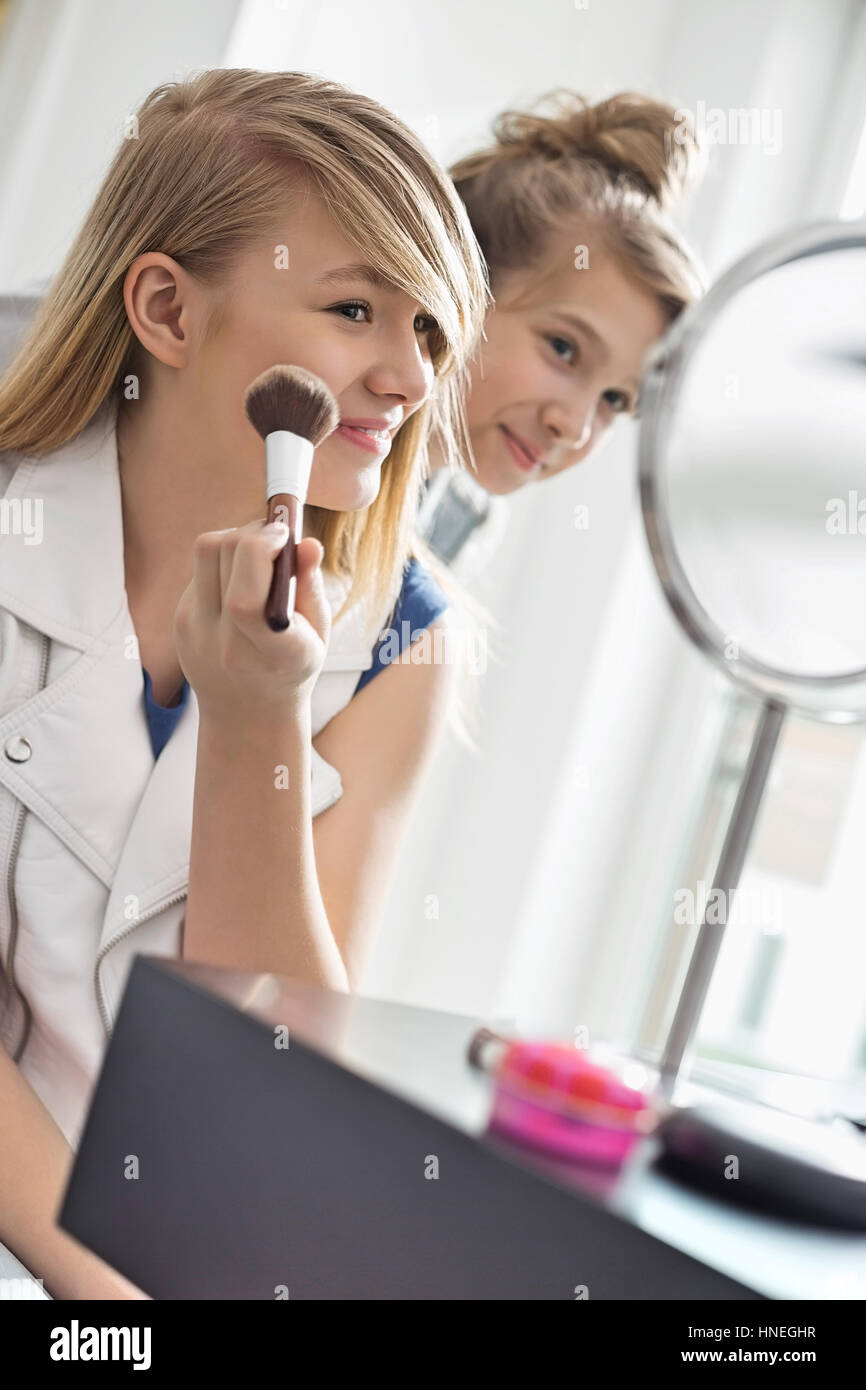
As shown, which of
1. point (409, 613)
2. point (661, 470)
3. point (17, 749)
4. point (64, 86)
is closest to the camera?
point (661, 470)

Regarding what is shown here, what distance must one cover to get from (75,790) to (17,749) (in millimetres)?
37

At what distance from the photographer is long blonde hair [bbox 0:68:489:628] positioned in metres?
0.64

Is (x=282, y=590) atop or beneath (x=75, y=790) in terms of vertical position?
atop

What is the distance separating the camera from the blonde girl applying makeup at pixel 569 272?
95 centimetres

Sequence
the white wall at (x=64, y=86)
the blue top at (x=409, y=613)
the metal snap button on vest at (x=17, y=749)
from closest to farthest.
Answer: the metal snap button on vest at (x=17, y=749), the blue top at (x=409, y=613), the white wall at (x=64, y=86)

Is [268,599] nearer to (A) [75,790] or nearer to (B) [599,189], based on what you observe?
(A) [75,790]

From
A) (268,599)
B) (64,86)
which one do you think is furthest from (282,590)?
(64,86)

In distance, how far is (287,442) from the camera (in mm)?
513

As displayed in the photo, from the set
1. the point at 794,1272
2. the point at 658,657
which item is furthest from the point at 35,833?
the point at 658,657

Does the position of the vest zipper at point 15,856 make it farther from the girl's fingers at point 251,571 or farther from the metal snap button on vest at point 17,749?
the girl's fingers at point 251,571

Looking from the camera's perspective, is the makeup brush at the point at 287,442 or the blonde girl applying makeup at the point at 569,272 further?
the blonde girl applying makeup at the point at 569,272

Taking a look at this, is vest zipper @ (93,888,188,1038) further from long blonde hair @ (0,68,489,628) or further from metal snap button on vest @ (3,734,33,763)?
long blonde hair @ (0,68,489,628)

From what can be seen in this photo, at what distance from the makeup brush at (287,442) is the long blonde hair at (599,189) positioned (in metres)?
0.48

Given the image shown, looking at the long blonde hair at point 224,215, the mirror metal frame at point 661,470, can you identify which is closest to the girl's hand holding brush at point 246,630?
the mirror metal frame at point 661,470
